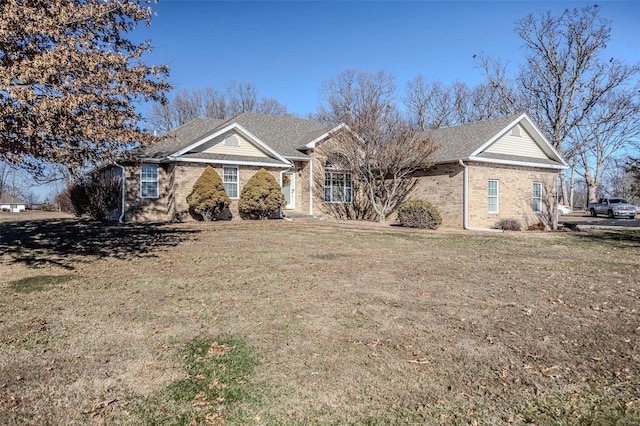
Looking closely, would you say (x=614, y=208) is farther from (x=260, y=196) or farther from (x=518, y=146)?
(x=260, y=196)

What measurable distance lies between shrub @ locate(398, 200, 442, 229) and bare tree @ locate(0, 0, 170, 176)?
11829 millimetres

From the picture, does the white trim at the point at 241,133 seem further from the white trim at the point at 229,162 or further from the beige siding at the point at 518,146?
the beige siding at the point at 518,146

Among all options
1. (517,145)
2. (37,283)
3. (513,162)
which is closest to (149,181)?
→ (37,283)

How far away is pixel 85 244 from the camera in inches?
478

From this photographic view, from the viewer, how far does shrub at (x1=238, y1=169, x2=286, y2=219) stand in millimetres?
19906

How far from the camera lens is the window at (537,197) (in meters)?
22.0

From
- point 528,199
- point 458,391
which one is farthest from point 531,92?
point 458,391

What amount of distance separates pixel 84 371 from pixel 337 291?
12.7 feet

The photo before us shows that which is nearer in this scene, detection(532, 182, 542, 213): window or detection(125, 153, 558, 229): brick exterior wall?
detection(125, 153, 558, 229): brick exterior wall

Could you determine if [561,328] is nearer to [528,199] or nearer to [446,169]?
[446,169]

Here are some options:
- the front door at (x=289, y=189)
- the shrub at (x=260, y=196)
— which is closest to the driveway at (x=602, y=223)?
the front door at (x=289, y=189)

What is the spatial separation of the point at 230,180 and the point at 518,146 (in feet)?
46.9

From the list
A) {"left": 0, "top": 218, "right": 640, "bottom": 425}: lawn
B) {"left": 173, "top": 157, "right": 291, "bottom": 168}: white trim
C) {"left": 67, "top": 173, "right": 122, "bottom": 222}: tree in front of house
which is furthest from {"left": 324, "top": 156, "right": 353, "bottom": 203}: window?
{"left": 0, "top": 218, "right": 640, "bottom": 425}: lawn

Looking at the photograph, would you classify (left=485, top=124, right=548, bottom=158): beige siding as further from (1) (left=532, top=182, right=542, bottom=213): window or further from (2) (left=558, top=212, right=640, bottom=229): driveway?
(2) (left=558, top=212, right=640, bottom=229): driveway
